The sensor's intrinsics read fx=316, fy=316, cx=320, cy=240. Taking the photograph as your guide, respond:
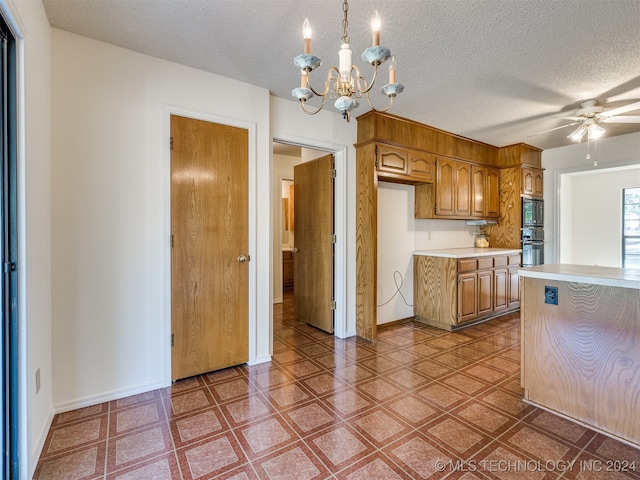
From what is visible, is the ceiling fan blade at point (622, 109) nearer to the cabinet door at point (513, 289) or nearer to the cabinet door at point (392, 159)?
the cabinet door at point (392, 159)

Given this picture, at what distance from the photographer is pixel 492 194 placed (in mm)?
4699

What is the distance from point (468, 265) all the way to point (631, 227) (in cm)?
392

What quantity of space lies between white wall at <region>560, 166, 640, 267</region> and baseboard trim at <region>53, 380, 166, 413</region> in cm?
604

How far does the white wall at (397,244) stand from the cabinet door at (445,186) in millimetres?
326

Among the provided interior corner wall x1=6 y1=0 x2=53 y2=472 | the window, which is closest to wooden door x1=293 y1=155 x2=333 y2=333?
interior corner wall x1=6 y1=0 x2=53 y2=472

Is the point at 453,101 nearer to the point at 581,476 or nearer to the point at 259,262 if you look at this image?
the point at 259,262

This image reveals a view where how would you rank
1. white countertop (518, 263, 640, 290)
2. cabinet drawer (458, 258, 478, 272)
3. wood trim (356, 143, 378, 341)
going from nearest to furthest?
white countertop (518, 263, 640, 290) → wood trim (356, 143, 378, 341) → cabinet drawer (458, 258, 478, 272)

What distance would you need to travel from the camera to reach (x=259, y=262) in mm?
2818

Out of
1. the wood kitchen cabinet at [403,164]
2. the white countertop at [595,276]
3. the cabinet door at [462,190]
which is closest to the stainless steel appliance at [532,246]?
the cabinet door at [462,190]

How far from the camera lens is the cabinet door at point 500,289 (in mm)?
4156

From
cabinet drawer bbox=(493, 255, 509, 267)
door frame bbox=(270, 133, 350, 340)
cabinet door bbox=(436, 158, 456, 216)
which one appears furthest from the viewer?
cabinet drawer bbox=(493, 255, 509, 267)

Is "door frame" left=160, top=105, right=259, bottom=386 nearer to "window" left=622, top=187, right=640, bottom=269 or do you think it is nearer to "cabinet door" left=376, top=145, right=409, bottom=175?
"cabinet door" left=376, top=145, right=409, bottom=175

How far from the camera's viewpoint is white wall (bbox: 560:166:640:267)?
17.8 ft

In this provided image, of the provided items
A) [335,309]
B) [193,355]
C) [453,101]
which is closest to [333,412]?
[193,355]
